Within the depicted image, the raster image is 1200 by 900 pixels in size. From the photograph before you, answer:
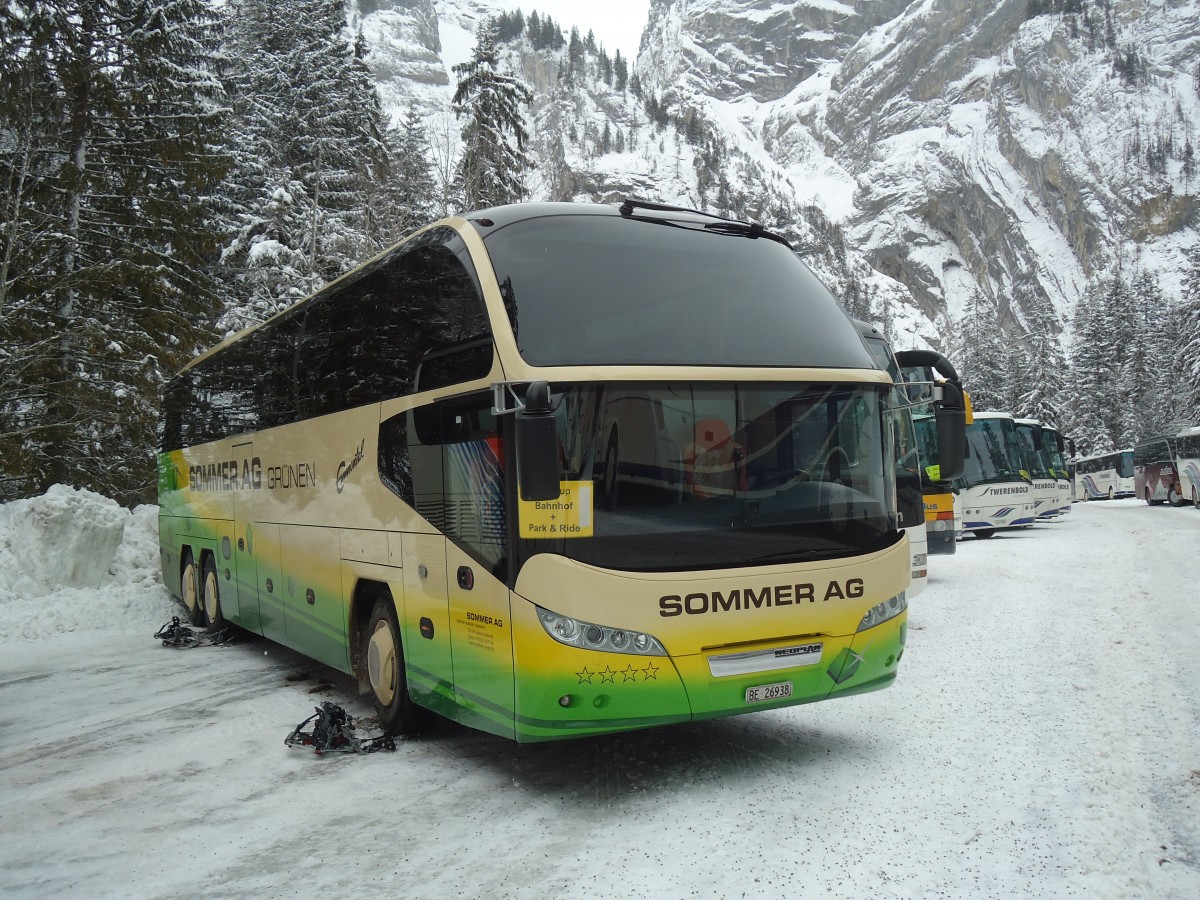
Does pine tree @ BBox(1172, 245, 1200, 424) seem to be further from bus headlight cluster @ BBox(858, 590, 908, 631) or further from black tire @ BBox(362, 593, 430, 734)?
black tire @ BBox(362, 593, 430, 734)

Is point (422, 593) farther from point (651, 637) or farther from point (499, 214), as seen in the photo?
point (499, 214)

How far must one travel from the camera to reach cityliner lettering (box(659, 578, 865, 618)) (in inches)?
203

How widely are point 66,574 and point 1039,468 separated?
25.9 meters

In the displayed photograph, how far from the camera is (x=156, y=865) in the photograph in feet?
15.3

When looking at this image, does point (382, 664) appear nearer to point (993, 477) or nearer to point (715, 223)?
point (715, 223)

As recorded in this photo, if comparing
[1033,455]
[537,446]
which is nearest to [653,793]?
[537,446]

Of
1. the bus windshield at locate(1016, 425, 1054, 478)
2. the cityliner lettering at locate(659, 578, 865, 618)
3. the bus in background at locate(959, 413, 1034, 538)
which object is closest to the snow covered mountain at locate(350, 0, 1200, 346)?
the bus windshield at locate(1016, 425, 1054, 478)

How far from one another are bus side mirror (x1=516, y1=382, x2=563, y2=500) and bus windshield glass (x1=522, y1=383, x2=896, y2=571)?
31 cm

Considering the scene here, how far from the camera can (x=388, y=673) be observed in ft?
23.1

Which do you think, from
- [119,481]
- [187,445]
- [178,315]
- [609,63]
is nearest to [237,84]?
[178,315]

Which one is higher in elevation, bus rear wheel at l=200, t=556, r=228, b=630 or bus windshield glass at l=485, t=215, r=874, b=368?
bus windshield glass at l=485, t=215, r=874, b=368

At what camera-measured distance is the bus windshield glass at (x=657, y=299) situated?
5445mm

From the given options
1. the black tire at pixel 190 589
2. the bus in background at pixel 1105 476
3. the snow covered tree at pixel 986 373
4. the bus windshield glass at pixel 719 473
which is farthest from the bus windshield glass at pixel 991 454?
the snow covered tree at pixel 986 373

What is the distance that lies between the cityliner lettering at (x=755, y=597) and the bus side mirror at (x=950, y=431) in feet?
4.37
